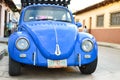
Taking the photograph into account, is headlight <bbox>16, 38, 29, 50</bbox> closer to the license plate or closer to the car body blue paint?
the car body blue paint

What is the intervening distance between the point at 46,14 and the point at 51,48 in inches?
79.9

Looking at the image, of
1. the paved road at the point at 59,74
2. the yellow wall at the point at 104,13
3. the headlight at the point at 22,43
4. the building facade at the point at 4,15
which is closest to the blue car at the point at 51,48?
the headlight at the point at 22,43

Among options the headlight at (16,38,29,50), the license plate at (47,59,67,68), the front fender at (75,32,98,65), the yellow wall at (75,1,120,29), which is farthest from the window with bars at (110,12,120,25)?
the headlight at (16,38,29,50)

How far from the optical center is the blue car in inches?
275

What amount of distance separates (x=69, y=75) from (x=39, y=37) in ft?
4.24

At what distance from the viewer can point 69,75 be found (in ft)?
25.3

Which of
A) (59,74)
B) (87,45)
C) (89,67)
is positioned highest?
(87,45)

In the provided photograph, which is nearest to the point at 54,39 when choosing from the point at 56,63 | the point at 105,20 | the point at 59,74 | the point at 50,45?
the point at 50,45

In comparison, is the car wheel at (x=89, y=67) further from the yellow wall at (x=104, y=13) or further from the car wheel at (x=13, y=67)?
the yellow wall at (x=104, y=13)

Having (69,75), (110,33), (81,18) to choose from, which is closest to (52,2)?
(69,75)

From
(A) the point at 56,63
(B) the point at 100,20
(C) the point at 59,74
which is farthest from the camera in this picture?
(B) the point at 100,20

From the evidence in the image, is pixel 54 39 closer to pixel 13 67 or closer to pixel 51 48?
pixel 51 48

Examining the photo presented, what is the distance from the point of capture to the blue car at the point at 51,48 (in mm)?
6977

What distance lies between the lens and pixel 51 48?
7008 mm
